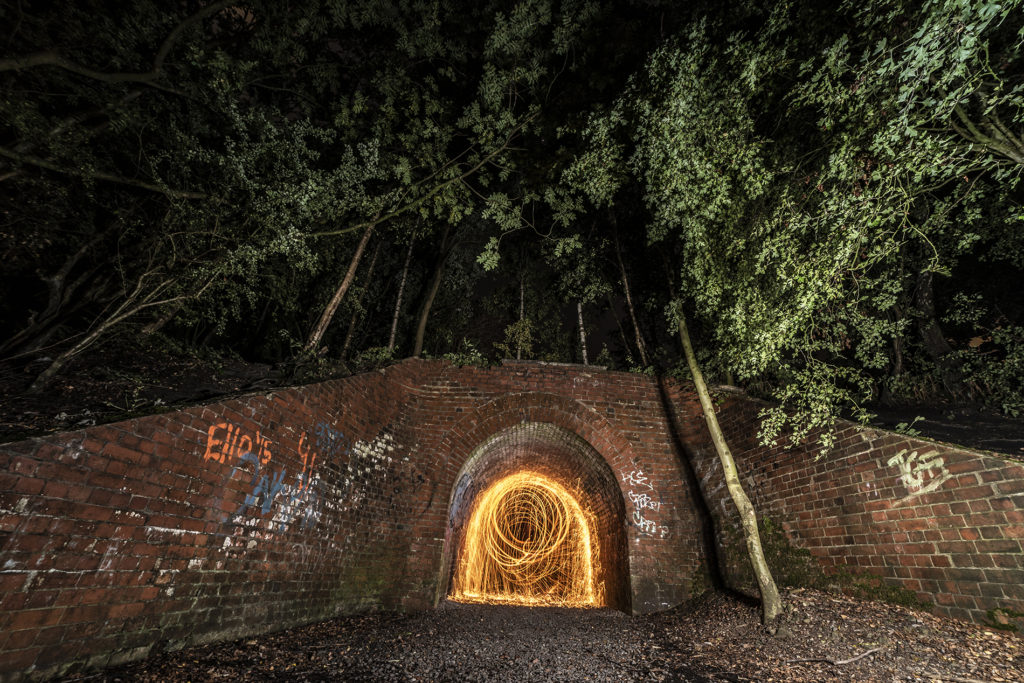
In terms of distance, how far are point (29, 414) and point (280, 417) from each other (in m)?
2.11

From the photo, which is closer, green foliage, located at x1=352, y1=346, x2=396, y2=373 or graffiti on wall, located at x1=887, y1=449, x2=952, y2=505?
graffiti on wall, located at x1=887, y1=449, x2=952, y2=505

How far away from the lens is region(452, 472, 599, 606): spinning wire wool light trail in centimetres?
1177

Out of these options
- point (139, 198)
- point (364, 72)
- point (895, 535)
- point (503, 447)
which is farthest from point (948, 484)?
point (139, 198)

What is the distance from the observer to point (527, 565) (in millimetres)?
15336

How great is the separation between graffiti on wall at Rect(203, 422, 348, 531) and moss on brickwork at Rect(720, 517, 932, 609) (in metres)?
6.99

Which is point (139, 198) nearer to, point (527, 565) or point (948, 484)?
point (948, 484)

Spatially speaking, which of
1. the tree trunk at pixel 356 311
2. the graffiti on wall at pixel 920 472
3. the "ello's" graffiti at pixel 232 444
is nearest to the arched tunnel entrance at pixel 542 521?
the tree trunk at pixel 356 311

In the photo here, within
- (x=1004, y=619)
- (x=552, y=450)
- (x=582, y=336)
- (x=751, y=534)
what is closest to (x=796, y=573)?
(x=751, y=534)

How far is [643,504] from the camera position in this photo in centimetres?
788

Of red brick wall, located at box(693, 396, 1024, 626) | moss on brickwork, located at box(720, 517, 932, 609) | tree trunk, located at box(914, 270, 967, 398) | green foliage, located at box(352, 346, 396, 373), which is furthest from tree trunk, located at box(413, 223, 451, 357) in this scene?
tree trunk, located at box(914, 270, 967, 398)

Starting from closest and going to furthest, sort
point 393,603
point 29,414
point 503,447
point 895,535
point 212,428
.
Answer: point 29,414, point 212,428, point 895,535, point 393,603, point 503,447

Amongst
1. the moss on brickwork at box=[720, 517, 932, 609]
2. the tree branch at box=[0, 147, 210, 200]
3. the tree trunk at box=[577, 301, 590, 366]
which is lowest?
the moss on brickwork at box=[720, 517, 932, 609]

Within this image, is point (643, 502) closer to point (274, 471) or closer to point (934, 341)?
point (274, 471)

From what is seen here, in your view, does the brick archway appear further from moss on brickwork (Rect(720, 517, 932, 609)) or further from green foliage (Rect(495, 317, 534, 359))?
green foliage (Rect(495, 317, 534, 359))
